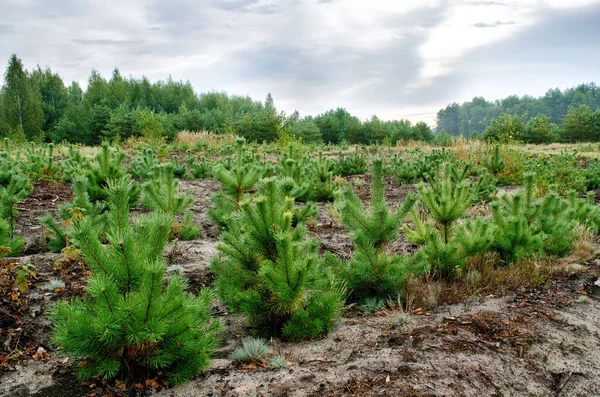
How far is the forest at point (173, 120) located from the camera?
2994 centimetres

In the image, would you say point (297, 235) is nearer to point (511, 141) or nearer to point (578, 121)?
point (511, 141)

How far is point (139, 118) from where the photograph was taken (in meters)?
27.1

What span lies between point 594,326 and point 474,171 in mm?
8762

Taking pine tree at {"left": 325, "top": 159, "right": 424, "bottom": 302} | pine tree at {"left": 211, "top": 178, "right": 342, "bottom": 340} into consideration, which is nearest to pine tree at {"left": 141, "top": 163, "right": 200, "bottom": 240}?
pine tree at {"left": 211, "top": 178, "right": 342, "bottom": 340}

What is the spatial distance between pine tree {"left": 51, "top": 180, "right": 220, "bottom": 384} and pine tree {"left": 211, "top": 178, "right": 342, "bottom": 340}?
535 mm

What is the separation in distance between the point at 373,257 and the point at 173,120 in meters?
34.4

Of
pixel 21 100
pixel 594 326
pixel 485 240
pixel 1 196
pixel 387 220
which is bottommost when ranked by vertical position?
pixel 594 326

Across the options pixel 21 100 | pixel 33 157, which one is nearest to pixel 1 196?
pixel 33 157

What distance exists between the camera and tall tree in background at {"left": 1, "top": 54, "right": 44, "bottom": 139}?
47.1m

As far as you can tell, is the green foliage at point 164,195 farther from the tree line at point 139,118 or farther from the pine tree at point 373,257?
the tree line at point 139,118

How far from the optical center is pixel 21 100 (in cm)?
4791

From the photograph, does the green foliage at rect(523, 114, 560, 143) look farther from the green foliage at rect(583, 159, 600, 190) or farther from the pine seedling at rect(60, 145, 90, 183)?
the pine seedling at rect(60, 145, 90, 183)

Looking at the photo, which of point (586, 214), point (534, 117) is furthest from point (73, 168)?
point (534, 117)

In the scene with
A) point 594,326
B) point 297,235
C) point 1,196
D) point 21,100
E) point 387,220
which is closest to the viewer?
point 297,235
